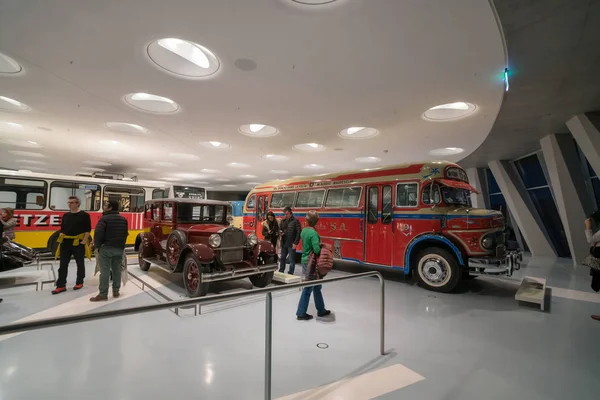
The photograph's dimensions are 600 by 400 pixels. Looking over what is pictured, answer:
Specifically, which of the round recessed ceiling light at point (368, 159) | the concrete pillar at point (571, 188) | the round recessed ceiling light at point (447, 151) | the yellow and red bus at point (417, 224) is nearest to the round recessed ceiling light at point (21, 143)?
the yellow and red bus at point (417, 224)

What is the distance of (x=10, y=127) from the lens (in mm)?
9234

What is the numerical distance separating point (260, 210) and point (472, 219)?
728 cm

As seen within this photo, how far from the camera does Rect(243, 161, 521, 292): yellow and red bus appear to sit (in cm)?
577

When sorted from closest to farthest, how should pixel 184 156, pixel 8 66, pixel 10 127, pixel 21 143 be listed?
pixel 8 66 → pixel 10 127 → pixel 21 143 → pixel 184 156

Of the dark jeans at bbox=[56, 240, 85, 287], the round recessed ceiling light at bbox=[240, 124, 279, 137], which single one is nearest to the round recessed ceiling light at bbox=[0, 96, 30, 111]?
the dark jeans at bbox=[56, 240, 85, 287]

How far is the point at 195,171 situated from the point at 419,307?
54.2ft

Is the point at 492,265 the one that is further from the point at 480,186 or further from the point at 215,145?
the point at 480,186

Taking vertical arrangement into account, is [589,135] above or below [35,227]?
above

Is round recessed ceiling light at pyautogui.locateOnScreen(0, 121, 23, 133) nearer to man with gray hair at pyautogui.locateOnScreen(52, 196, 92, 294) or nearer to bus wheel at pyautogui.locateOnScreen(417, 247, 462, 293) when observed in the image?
man with gray hair at pyautogui.locateOnScreen(52, 196, 92, 294)

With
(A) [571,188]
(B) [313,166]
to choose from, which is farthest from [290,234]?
(A) [571,188]

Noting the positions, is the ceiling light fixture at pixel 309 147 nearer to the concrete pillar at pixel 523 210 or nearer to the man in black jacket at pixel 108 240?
the man in black jacket at pixel 108 240

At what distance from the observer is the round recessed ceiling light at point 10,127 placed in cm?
890

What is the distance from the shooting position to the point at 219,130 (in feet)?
30.5

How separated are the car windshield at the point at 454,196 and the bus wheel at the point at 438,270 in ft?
3.87
